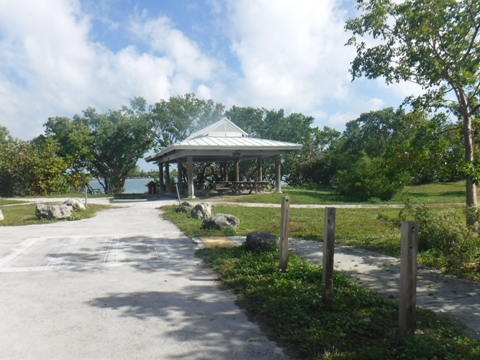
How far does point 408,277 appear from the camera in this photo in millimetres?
3355

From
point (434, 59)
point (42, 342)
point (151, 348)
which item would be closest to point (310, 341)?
Result: point (151, 348)

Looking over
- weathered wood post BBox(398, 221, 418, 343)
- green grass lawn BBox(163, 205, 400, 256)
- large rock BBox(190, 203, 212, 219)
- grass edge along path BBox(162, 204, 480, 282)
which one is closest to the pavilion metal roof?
grass edge along path BBox(162, 204, 480, 282)

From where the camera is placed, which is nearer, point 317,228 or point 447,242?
point 447,242

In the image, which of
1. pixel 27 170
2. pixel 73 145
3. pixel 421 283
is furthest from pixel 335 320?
pixel 73 145

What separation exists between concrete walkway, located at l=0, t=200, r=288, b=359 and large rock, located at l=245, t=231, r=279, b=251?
1003 mm

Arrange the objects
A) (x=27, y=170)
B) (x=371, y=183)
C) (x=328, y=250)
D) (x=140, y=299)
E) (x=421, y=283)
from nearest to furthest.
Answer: (x=328, y=250) → (x=140, y=299) → (x=421, y=283) → (x=371, y=183) → (x=27, y=170)

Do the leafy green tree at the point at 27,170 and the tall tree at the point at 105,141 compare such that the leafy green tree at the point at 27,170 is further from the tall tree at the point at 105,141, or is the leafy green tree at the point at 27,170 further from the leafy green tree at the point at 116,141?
the leafy green tree at the point at 116,141

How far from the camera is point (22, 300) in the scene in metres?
4.98

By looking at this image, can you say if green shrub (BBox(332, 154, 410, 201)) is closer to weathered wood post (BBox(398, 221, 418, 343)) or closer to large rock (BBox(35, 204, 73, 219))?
large rock (BBox(35, 204, 73, 219))

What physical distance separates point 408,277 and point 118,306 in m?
3.14

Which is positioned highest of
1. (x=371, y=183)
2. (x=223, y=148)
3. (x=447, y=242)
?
(x=223, y=148)

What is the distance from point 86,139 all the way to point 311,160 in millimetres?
19501

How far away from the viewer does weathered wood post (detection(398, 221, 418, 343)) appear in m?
3.30

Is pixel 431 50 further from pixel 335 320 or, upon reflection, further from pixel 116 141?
pixel 116 141
